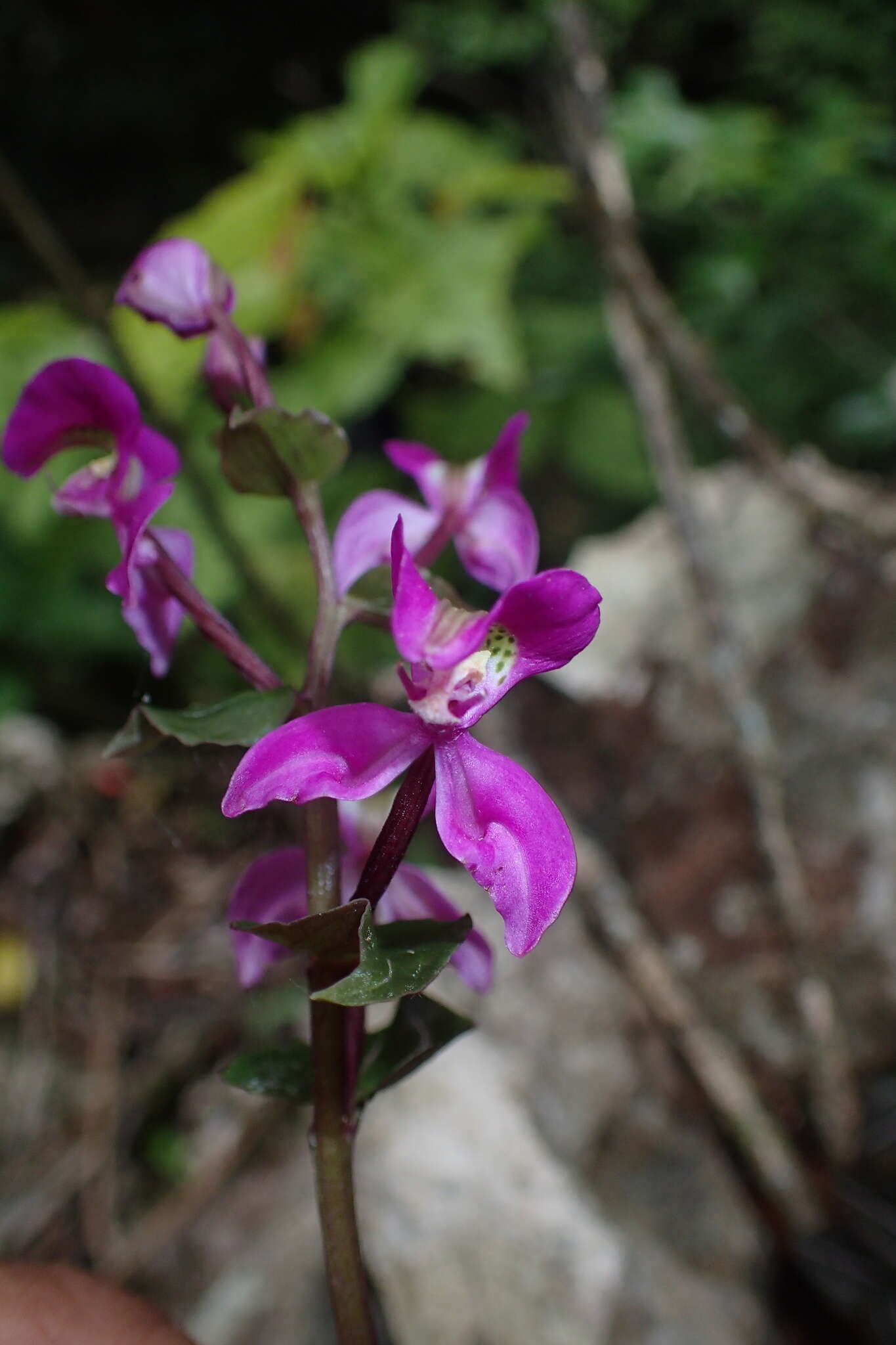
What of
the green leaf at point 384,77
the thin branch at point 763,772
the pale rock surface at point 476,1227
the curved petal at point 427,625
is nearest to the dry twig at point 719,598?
the thin branch at point 763,772

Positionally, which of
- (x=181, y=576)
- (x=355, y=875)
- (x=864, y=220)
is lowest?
(x=864, y=220)

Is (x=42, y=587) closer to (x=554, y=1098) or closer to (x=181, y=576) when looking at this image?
(x=554, y=1098)

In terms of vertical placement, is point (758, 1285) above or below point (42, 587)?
below

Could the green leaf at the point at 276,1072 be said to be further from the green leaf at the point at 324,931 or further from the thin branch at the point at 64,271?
the thin branch at the point at 64,271

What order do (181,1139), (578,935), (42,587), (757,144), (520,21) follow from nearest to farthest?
1. (578,935)
2. (181,1139)
3. (757,144)
4. (520,21)
5. (42,587)

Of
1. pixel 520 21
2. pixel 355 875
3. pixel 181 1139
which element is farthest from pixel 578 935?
pixel 520 21

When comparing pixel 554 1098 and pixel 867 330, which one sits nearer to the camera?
pixel 554 1098

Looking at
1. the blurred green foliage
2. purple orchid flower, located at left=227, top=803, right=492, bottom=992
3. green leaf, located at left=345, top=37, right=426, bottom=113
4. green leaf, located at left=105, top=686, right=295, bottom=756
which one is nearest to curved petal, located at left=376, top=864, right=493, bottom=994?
purple orchid flower, located at left=227, top=803, right=492, bottom=992
